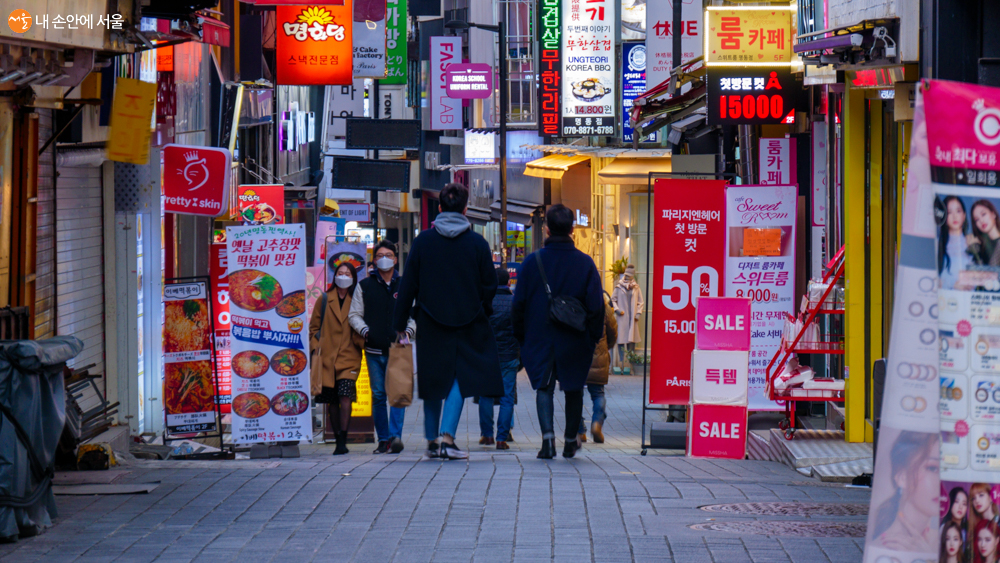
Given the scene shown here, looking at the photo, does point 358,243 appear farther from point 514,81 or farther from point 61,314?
point 514,81

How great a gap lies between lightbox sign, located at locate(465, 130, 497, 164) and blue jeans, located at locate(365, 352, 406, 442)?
29378 millimetres

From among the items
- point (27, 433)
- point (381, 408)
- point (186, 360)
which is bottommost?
point (381, 408)

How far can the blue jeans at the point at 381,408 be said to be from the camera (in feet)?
35.8

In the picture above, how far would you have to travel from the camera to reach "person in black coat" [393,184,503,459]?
8828mm

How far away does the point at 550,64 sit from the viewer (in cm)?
2766

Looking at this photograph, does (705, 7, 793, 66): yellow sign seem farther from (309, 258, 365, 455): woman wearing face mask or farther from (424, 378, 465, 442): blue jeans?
(424, 378, 465, 442): blue jeans

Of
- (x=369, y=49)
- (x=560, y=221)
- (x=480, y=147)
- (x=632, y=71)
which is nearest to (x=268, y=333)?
(x=560, y=221)

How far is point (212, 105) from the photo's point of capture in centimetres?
1769

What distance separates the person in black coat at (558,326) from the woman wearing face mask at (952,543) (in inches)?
216

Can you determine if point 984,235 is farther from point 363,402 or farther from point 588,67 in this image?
point 588,67

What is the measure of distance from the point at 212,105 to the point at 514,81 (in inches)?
932

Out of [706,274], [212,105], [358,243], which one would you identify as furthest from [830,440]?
[212,105]

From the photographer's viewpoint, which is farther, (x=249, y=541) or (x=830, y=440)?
(x=830, y=440)

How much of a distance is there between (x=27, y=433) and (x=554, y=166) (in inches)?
1005
